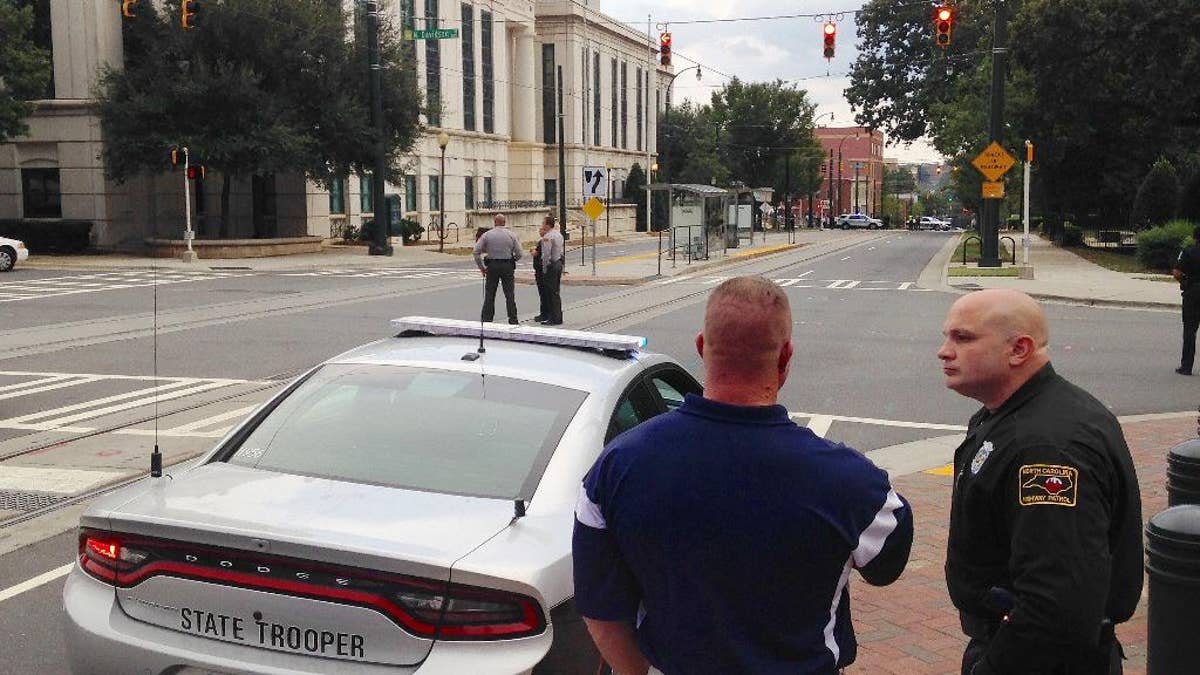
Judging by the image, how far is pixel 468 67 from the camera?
215ft

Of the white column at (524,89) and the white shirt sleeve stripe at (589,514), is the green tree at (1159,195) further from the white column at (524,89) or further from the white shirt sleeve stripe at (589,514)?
the white shirt sleeve stripe at (589,514)

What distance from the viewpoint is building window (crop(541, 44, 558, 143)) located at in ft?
259

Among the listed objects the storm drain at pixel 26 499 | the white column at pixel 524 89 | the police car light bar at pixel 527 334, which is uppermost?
the white column at pixel 524 89

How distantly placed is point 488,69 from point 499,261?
51473 mm

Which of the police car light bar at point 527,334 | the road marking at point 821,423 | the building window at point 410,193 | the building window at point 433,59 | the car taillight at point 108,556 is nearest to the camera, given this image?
the car taillight at point 108,556

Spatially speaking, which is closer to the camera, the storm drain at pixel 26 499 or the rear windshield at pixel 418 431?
the rear windshield at pixel 418 431

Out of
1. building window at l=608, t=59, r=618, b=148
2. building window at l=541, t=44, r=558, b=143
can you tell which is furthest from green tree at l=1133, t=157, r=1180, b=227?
building window at l=608, t=59, r=618, b=148

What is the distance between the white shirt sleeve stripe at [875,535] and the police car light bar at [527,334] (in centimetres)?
263

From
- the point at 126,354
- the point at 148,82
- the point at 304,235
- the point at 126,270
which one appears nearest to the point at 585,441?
the point at 126,354

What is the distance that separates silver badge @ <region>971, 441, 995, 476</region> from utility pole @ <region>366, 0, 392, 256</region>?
42.0 meters

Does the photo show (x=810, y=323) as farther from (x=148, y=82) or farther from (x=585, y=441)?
(x=148, y=82)

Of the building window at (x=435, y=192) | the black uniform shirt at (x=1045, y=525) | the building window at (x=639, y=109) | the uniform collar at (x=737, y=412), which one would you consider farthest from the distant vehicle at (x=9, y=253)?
the building window at (x=639, y=109)

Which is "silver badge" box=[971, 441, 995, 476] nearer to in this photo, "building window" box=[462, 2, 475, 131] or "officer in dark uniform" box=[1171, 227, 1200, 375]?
"officer in dark uniform" box=[1171, 227, 1200, 375]

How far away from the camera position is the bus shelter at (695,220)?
4124 centimetres
